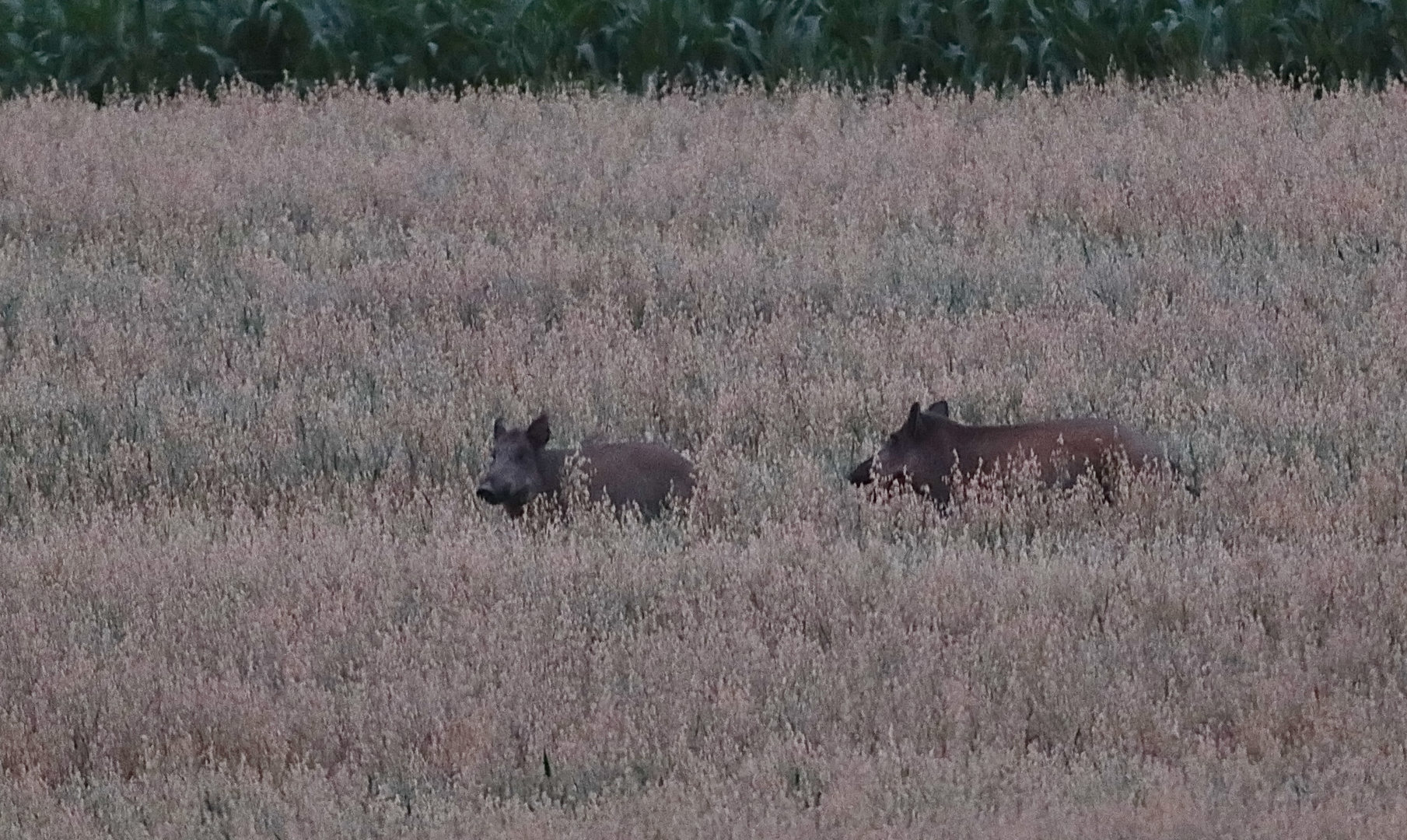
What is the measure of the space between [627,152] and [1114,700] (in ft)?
34.4

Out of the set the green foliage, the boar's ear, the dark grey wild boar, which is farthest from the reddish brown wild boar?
the green foliage

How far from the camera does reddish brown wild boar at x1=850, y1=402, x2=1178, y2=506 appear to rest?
976 centimetres

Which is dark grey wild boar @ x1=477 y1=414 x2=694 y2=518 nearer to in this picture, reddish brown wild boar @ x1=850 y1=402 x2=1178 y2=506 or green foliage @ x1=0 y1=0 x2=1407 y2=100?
reddish brown wild boar @ x1=850 y1=402 x2=1178 y2=506

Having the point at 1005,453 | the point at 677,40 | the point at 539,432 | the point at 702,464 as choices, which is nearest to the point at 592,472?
the point at 539,432

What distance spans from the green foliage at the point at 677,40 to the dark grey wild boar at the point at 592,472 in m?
9.72

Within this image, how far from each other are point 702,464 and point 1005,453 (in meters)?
1.26

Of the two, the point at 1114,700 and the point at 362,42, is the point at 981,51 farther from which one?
the point at 1114,700

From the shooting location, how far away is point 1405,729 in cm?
701

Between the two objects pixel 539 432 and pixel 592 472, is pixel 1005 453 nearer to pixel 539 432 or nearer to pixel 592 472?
pixel 592 472

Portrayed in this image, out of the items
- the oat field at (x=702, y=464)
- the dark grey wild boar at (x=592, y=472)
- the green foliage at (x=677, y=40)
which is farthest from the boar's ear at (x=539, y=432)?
the green foliage at (x=677, y=40)

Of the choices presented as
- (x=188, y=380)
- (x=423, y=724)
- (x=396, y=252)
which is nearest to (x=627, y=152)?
(x=396, y=252)

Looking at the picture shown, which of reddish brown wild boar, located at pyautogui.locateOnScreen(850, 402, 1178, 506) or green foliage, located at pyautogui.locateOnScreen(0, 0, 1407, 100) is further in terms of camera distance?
green foliage, located at pyautogui.locateOnScreen(0, 0, 1407, 100)

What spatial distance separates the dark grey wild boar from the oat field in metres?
0.16

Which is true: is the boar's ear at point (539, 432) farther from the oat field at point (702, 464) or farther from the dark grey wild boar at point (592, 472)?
the oat field at point (702, 464)
